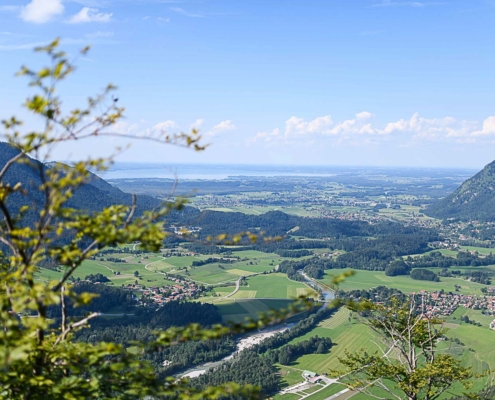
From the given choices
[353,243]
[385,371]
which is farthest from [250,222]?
[385,371]

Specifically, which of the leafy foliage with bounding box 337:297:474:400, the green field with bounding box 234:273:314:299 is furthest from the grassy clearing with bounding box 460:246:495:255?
the leafy foliage with bounding box 337:297:474:400

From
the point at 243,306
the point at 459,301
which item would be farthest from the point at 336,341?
the point at 459,301

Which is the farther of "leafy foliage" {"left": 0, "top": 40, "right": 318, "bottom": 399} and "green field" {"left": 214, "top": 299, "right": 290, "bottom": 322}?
"green field" {"left": 214, "top": 299, "right": 290, "bottom": 322}

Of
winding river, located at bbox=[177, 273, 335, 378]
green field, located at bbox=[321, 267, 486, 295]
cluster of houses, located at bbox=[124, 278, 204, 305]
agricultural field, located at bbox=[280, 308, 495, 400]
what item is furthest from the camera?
green field, located at bbox=[321, 267, 486, 295]

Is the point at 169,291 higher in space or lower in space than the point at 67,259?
lower

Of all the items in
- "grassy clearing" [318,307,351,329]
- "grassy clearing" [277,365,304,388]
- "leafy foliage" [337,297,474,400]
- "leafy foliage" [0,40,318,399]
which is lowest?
"grassy clearing" [318,307,351,329]

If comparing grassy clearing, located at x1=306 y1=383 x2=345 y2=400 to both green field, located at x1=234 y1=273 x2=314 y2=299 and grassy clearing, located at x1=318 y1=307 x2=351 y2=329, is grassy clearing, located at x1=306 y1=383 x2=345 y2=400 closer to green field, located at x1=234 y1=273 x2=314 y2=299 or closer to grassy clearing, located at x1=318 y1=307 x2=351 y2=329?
grassy clearing, located at x1=318 y1=307 x2=351 y2=329

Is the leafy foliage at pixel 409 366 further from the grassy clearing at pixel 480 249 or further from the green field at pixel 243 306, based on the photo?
the grassy clearing at pixel 480 249

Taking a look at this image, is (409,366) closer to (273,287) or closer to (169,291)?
(169,291)

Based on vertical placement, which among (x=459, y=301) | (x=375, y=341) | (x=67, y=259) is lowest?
(x=459, y=301)

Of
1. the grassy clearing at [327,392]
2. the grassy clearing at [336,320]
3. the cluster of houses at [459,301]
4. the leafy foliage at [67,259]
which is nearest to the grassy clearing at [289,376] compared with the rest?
the grassy clearing at [327,392]
